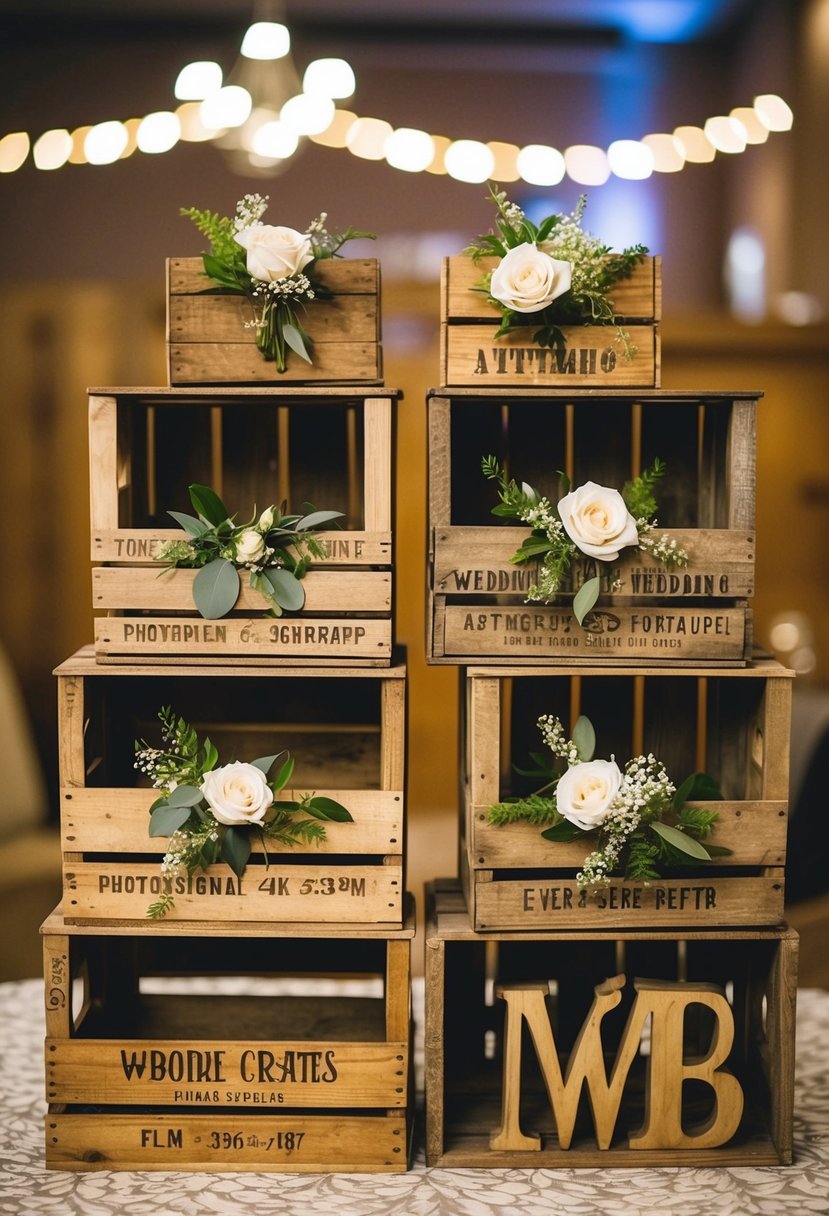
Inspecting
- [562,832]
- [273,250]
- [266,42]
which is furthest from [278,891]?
[266,42]

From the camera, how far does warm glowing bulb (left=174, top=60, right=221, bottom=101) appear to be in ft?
11.2

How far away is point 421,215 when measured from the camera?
5.57 metres

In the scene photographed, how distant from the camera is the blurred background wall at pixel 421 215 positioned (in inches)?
160

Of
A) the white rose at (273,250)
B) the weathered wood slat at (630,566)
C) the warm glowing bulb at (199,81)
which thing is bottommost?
the weathered wood slat at (630,566)

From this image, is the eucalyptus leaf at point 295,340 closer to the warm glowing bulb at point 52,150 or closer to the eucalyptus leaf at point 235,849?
the eucalyptus leaf at point 235,849

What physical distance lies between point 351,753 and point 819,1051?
3.24ft

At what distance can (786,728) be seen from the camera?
5.84 ft

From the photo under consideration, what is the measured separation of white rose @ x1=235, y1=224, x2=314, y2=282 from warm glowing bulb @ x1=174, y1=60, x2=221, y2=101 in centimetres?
195

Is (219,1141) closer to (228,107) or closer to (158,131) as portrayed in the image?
(228,107)

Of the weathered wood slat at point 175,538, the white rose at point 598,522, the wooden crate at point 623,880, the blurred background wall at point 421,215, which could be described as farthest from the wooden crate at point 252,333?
the blurred background wall at point 421,215

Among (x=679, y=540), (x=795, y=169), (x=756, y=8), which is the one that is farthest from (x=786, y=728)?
(x=756, y=8)

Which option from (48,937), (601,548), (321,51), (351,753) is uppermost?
(321,51)

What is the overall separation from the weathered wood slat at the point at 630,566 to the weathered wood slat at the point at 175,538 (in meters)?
0.09

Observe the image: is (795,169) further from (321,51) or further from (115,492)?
(115,492)
